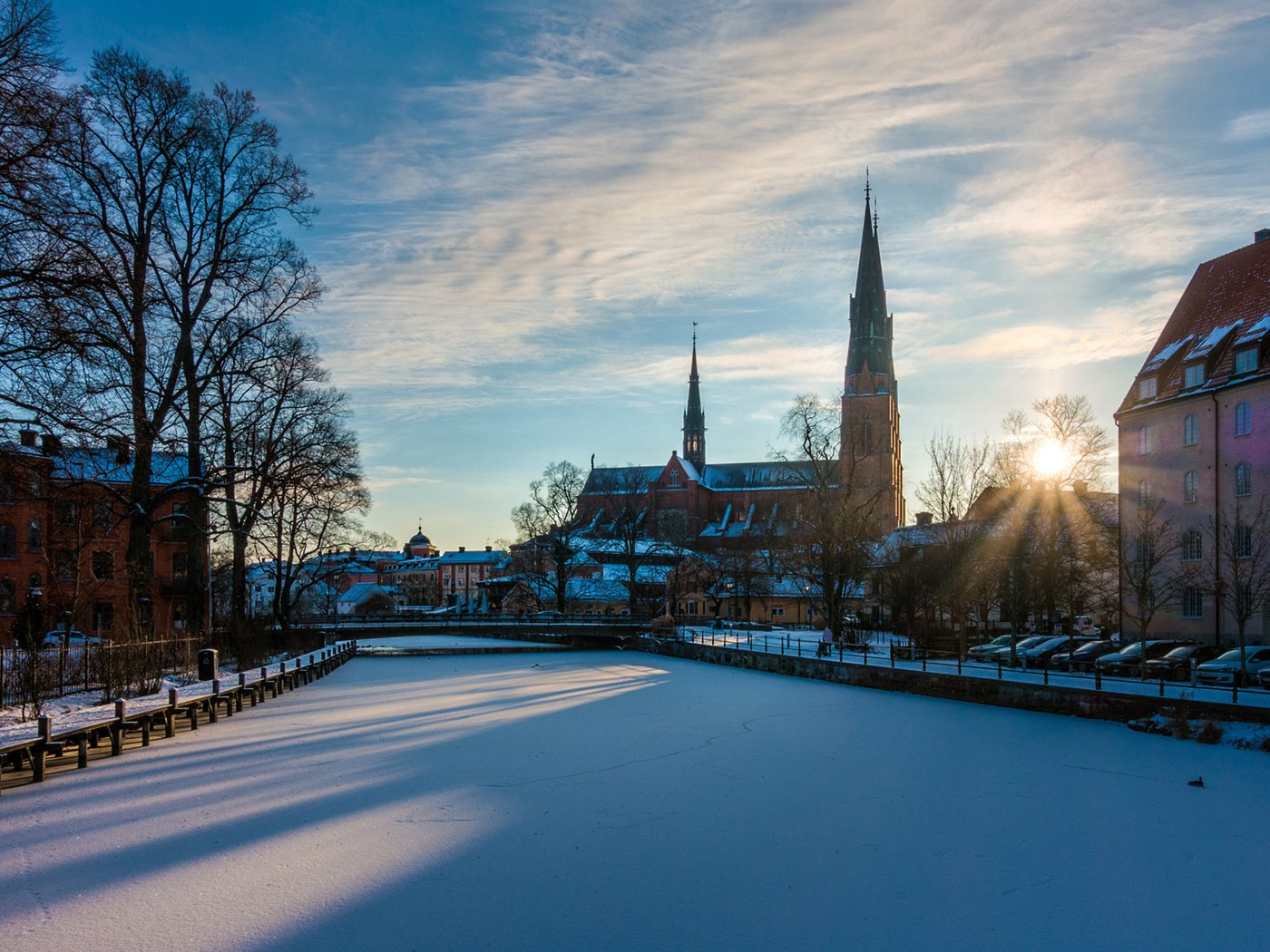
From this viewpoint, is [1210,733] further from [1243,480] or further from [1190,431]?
[1190,431]

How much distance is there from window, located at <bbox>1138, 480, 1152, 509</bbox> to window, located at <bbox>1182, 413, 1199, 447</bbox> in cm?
217

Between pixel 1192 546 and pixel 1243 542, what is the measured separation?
266 centimetres

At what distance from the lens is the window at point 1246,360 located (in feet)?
97.7

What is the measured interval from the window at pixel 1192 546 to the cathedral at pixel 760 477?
15.4 m

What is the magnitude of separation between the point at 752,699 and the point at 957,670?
5625 millimetres

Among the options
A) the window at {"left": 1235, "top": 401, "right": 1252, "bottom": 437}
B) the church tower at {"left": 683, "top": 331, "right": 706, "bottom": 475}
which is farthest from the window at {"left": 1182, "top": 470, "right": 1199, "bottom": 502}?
the church tower at {"left": 683, "top": 331, "right": 706, "bottom": 475}

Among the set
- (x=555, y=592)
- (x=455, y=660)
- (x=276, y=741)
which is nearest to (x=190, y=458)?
(x=276, y=741)

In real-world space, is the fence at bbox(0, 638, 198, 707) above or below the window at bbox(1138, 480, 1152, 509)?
below

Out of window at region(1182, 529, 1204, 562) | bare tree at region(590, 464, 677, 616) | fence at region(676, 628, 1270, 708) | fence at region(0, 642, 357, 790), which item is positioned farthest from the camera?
bare tree at region(590, 464, 677, 616)

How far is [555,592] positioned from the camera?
66.1 meters

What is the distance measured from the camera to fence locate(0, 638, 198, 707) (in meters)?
15.9

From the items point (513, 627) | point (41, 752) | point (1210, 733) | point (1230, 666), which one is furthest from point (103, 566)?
point (1230, 666)

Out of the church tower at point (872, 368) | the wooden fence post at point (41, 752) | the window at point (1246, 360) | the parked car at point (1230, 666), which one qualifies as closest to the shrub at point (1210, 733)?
the parked car at point (1230, 666)

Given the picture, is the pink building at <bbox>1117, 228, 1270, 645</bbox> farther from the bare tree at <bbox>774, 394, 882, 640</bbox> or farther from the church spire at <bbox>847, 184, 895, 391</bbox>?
the church spire at <bbox>847, 184, 895, 391</bbox>
